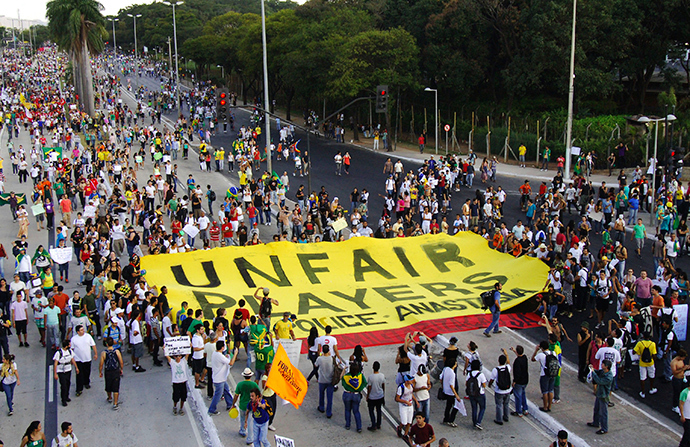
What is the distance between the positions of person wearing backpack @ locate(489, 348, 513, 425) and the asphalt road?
120 inches

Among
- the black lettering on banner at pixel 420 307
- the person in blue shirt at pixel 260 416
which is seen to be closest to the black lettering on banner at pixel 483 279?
the black lettering on banner at pixel 420 307

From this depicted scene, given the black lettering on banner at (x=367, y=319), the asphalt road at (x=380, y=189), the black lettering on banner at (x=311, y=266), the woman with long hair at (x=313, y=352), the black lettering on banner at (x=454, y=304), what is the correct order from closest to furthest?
the woman with long hair at (x=313, y=352)
the asphalt road at (x=380, y=189)
the black lettering on banner at (x=367, y=319)
the black lettering on banner at (x=454, y=304)
the black lettering on banner at (x=311, y=266)

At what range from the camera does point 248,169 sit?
3362cm

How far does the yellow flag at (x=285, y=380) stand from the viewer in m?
11.2

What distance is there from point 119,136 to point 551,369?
44.2 meters

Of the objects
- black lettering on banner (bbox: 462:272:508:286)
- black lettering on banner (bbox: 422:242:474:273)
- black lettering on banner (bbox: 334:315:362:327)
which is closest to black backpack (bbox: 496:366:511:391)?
black lettering on banner (bbox: 334:315:362:327)

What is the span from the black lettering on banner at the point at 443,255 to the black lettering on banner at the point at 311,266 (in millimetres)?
3158

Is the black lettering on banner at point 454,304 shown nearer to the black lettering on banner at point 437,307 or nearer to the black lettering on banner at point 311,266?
the black lettering on banner at point 437,307

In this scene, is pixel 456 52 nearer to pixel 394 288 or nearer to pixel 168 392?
pixel 394 288

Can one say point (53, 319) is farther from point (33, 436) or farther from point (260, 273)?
point (33, 436)

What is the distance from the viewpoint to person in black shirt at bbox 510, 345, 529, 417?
12.7 metres

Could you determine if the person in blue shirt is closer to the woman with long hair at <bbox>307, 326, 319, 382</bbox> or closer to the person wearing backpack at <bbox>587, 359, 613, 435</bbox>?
the woman with long hair at <bbox>307, 326, 319, 382</bbox>

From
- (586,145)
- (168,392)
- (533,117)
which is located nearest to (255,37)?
(533,117)

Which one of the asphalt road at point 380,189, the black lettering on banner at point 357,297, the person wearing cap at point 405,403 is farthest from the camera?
the black lettering on banner at point 357,297
